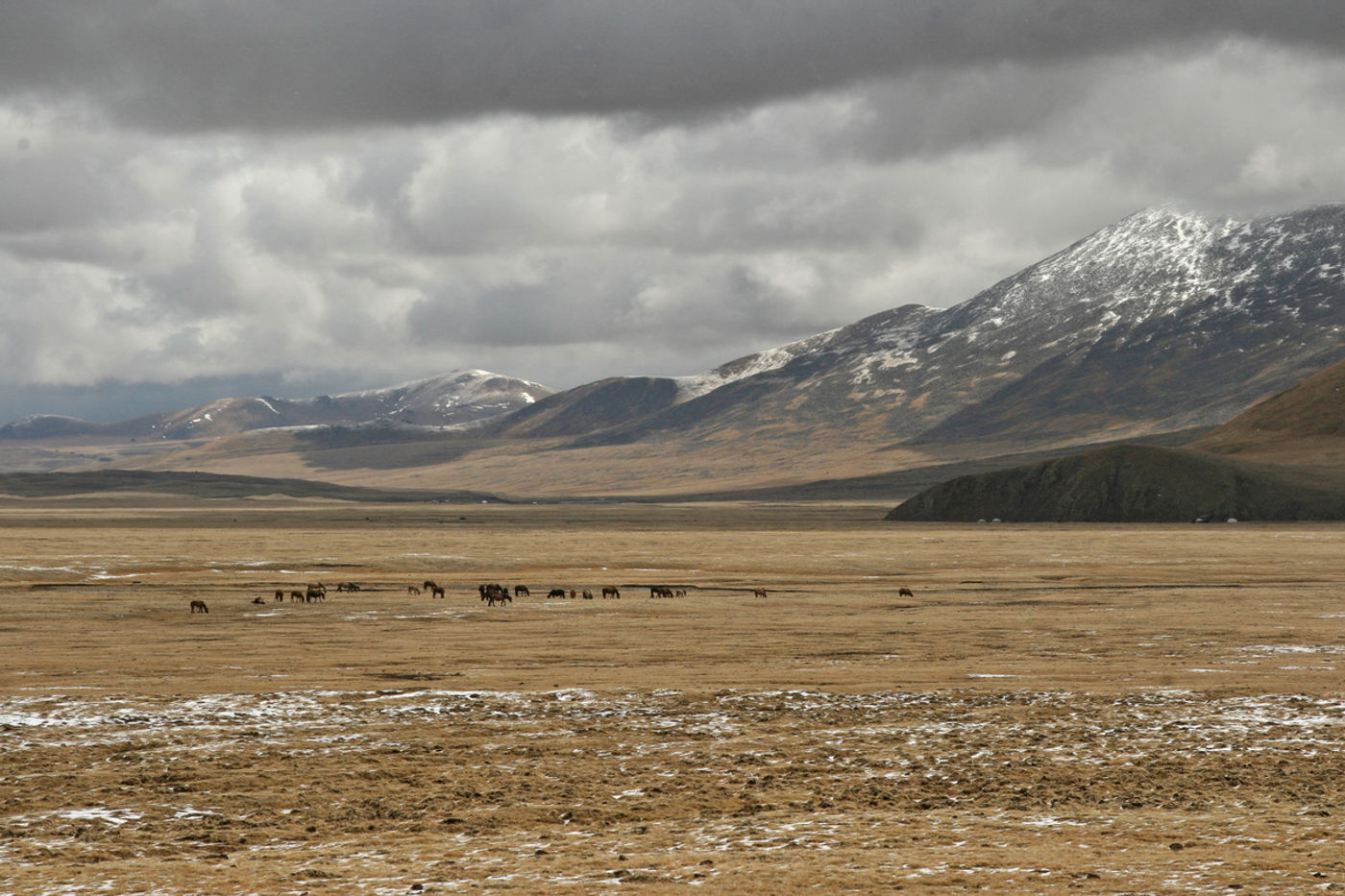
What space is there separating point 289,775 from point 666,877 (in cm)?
802

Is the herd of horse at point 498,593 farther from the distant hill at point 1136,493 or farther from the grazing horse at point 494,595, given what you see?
the distant hill at point 1136,493

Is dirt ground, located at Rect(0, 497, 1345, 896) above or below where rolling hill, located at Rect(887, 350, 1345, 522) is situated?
below

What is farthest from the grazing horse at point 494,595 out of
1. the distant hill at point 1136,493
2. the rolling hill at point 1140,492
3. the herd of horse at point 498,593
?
the rolling hill at point 1140,492

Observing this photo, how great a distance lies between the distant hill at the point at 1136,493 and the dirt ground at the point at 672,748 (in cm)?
10893

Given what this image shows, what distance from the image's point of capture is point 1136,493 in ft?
530

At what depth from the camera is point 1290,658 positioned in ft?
111

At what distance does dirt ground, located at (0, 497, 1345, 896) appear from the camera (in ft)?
50.8

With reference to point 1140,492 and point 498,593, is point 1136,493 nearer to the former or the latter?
point 1140,492

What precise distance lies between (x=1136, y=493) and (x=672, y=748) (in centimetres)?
15052

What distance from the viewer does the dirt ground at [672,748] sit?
15469 mm

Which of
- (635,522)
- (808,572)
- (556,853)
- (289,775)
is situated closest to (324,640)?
(289,775)

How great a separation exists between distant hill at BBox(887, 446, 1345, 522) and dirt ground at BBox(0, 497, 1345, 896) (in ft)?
357

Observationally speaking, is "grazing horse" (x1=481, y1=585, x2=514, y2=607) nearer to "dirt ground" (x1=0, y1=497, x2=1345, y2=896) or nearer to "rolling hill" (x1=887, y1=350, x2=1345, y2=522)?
"dirt ground" (x1=0, y1=497, x2=1345, y2=896)

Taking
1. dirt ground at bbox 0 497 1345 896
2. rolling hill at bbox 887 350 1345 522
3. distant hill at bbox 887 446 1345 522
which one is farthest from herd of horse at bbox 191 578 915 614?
rolling hill at bbox 887 350 1345 522
